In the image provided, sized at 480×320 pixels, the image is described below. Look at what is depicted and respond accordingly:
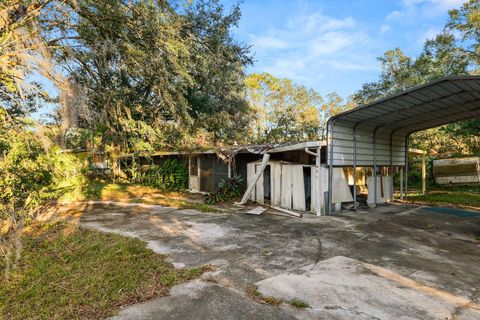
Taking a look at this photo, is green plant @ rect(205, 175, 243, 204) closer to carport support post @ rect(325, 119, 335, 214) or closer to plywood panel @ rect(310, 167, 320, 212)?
plywood panel @ rect(310, 167, 320, 212)

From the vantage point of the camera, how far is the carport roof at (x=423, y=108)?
6137mm

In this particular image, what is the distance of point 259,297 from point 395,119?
26.0ft

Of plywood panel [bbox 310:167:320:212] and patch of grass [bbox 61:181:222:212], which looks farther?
patch of grass [bbox 61:181:222:212]

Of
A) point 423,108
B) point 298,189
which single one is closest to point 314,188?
point 298,189

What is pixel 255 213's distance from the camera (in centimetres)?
830

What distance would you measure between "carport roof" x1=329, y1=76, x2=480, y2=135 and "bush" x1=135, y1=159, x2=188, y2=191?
779 cm

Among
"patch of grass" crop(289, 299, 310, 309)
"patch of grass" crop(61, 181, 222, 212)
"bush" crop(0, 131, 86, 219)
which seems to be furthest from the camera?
"patch of grass" crop(61, 181, 222, 212)

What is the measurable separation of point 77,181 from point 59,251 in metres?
7.86

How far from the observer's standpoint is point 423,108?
7785 mm

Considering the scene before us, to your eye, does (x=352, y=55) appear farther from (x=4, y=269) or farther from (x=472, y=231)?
(x=4, y=269)

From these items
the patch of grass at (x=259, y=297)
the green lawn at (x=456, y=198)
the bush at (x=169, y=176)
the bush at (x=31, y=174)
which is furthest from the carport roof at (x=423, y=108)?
the bush at (x=31, y=174)

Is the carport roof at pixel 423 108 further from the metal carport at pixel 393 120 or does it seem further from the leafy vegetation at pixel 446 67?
the leafy vegetation at pixel 446 67

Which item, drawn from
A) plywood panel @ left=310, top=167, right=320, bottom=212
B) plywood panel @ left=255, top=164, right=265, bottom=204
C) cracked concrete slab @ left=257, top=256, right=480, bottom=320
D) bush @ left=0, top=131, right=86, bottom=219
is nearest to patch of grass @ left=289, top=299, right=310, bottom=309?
cracked concrete slab @ left=257, top=256, right=480, bottom=320

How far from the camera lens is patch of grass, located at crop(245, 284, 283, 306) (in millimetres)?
3088
